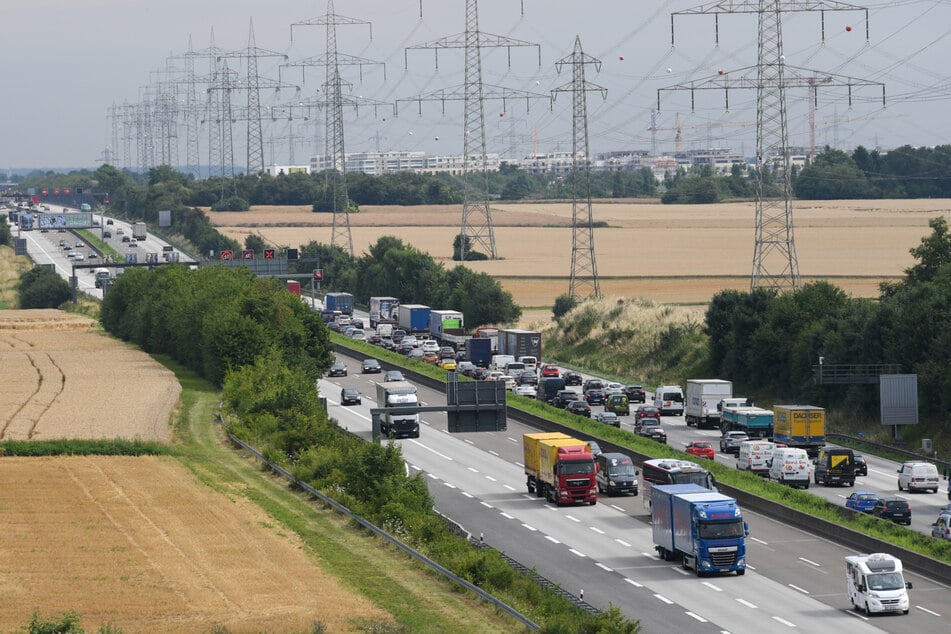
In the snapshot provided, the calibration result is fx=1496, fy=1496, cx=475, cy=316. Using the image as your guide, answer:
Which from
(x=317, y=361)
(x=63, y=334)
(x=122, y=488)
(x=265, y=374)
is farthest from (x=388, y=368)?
(x=122, y=488)

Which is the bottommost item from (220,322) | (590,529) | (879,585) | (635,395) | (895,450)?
(895,450)

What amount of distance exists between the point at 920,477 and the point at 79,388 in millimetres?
53318

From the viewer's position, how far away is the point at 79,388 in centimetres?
9356

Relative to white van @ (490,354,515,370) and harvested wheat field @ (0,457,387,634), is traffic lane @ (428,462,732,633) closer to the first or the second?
harvested wheat field @ (0,457,387,634)

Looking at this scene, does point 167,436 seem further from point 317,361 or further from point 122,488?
point 317,361

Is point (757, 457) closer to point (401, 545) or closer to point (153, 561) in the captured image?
point (401, 545)

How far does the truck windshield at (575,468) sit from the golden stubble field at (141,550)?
13279 mm

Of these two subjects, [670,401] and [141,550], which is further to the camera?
[670,401]

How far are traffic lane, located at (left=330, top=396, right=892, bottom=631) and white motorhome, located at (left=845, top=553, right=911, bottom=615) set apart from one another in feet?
4.49

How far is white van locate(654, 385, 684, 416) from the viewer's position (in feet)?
298

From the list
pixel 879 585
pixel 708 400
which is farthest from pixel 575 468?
pixel 708 400

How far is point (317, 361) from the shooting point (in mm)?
101312

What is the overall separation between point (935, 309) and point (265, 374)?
3755cm

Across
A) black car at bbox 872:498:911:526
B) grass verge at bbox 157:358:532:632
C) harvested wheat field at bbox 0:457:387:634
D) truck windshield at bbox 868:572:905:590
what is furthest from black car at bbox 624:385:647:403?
truck windshield at bbox 868:572:905:590
